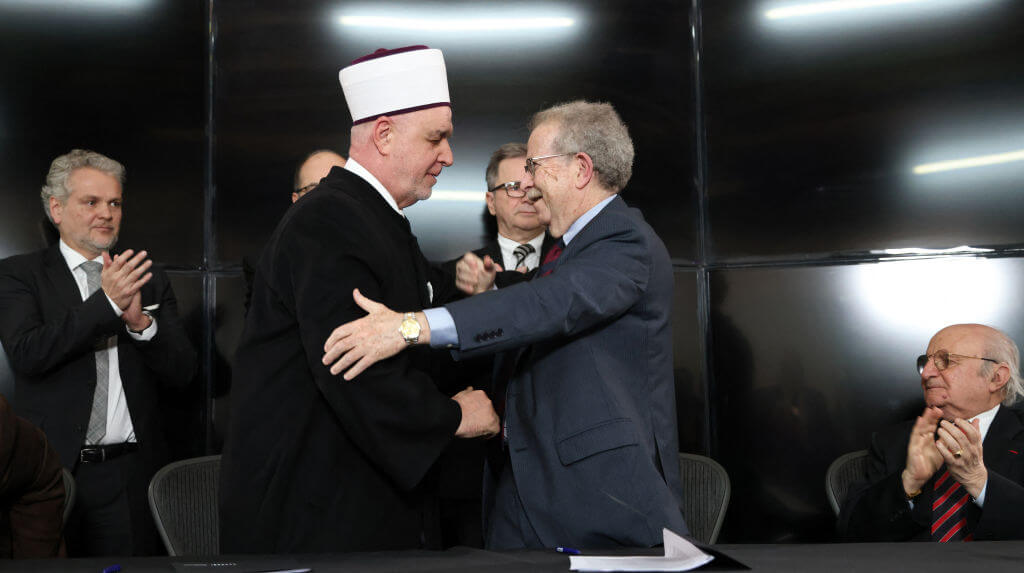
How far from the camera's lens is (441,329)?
195 cm

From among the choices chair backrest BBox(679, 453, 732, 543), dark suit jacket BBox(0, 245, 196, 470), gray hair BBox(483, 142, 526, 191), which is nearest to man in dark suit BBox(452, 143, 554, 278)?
gray hair BBox(483, 142, 526, 191)

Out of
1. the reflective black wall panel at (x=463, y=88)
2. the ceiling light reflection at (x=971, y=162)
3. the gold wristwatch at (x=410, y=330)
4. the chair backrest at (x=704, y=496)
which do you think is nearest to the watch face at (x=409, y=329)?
the gold wristwatch at (x=410, y=330)

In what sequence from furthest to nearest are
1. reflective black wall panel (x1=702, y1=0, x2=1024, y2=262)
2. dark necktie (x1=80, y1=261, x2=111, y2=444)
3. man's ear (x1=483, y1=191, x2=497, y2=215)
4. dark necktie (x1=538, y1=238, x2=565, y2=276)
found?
man's ear (x1=483, y1=191, x2=497, y2=215)
reflective black wall panel (x1=702, y1=0, x2=1024, y2=262)
dark necktie (x1=80, y1=261, x2=111, y2=444)
dark necktie (x1=538, y1=238, x2=565, y2=276)

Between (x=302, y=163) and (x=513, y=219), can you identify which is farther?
(x=302, y=163)

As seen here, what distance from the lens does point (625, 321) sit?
2.19 m

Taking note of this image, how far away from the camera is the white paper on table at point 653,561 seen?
1.31 m

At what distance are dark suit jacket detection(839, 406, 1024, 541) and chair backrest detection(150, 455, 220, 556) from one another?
1982 mm

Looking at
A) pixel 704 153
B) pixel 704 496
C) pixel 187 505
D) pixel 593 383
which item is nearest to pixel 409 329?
pixel 593 383

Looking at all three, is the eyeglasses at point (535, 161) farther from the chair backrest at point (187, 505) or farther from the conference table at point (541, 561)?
the chair backrest at point (187, 505)

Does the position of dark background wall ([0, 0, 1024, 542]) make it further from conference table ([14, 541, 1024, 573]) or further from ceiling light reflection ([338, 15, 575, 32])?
conference table ([14, 541, 1024, 573])

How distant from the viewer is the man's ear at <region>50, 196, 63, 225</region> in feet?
11.4

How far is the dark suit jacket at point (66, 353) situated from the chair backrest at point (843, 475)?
247 cm

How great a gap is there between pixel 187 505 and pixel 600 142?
1.69 meters

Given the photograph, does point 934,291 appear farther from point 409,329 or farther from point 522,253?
point 409,329
